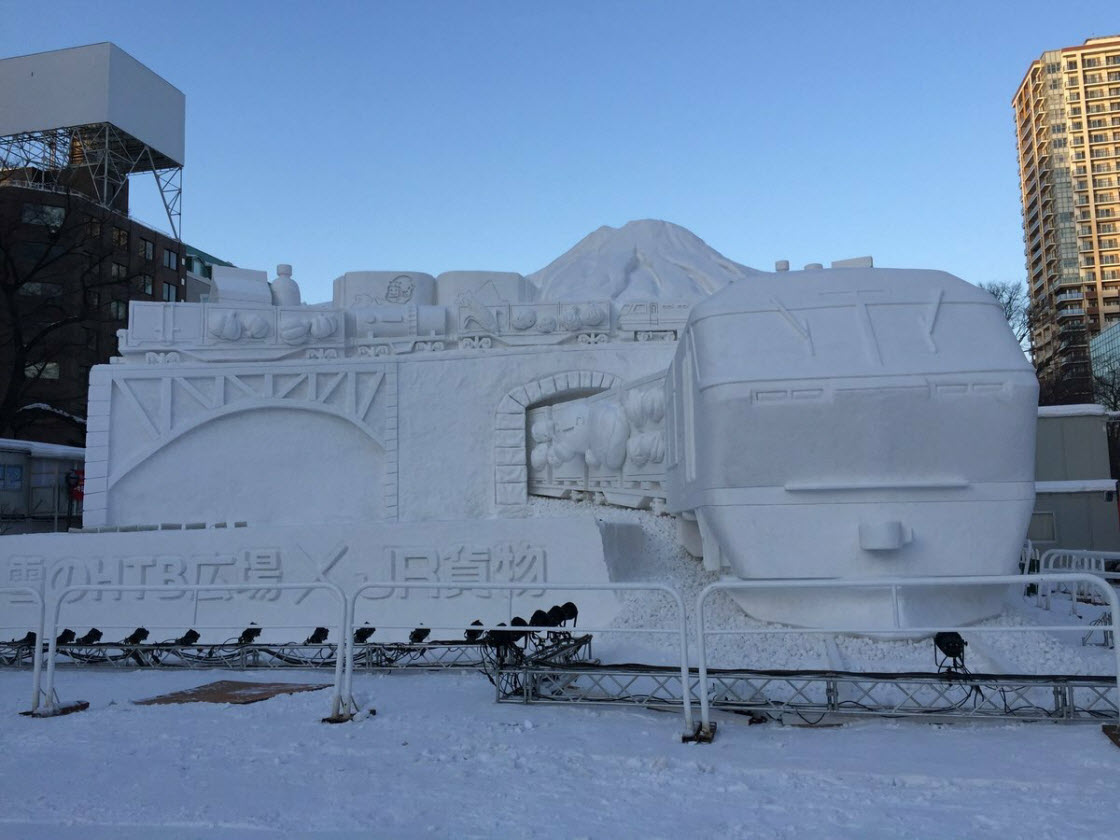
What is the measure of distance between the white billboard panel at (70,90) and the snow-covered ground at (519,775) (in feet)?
Result: 115

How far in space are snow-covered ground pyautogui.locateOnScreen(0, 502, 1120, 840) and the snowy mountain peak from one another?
13.8 m

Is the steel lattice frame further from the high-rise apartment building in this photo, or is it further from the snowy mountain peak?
the high-rise apartment building


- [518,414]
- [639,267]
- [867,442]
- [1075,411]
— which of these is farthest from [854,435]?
[639,267]

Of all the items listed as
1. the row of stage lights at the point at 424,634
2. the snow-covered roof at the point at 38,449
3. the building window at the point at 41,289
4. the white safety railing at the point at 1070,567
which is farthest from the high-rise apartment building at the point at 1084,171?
the row of stage lights at the point at 424,634

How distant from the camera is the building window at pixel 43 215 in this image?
92.4 ft

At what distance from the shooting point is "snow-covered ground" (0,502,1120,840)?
3.62 m

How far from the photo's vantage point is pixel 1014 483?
7.97 metres

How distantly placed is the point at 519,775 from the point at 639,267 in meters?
17.5

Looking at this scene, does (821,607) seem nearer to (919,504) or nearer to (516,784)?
(919,504)

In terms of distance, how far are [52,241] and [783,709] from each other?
25.0 m

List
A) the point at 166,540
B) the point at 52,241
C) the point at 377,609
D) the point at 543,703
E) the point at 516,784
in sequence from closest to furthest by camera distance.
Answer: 1. the point at 516,784
2. the point at 543,703
3. the point at 377,609
4. the point at 166,540
5. the point at 52,241

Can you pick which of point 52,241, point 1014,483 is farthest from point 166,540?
point 52,241

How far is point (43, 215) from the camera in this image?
1116 inches

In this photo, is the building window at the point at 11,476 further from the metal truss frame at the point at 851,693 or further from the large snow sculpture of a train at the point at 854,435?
the metal truss frame at the point at 851,693
